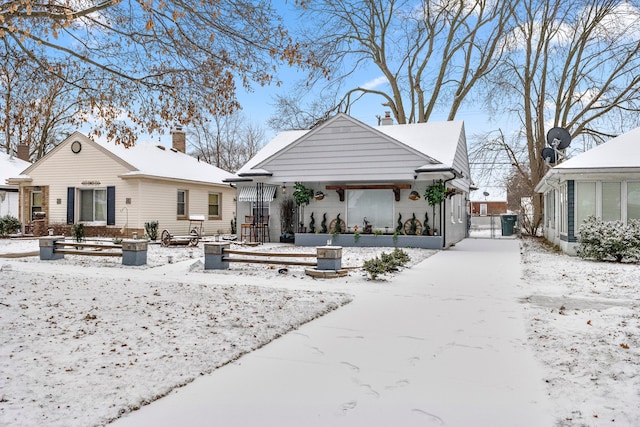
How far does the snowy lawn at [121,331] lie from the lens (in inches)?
136

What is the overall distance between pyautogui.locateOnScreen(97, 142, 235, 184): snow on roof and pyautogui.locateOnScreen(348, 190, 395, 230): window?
6.23 meters

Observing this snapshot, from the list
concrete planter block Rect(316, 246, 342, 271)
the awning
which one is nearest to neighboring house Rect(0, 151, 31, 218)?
the awning

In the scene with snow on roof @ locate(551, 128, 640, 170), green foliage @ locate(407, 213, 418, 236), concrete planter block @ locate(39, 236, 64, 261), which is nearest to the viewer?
concrete planter block @ locate(39, 236, 64, 261)

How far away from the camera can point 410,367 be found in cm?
427

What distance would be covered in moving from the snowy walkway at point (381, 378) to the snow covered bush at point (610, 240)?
7433 millimetres

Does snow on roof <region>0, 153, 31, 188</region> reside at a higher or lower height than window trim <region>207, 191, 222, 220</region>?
higher

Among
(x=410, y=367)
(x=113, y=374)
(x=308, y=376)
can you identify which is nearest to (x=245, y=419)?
(x=308, y=376)

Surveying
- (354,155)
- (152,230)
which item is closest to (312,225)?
(354,155)

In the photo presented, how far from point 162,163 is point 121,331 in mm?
18632

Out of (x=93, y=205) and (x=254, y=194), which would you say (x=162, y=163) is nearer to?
(x=93, y=205)

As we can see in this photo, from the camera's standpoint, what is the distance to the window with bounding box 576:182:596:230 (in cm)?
1401

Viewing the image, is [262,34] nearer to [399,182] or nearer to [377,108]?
[399,182]

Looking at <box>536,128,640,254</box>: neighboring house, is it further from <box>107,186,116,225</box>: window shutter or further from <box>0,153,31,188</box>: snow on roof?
<box>0,153,31,188</box>: snow on roof

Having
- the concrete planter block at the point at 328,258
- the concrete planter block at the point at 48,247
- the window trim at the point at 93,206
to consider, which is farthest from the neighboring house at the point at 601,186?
the window trim at the point at 93,206
